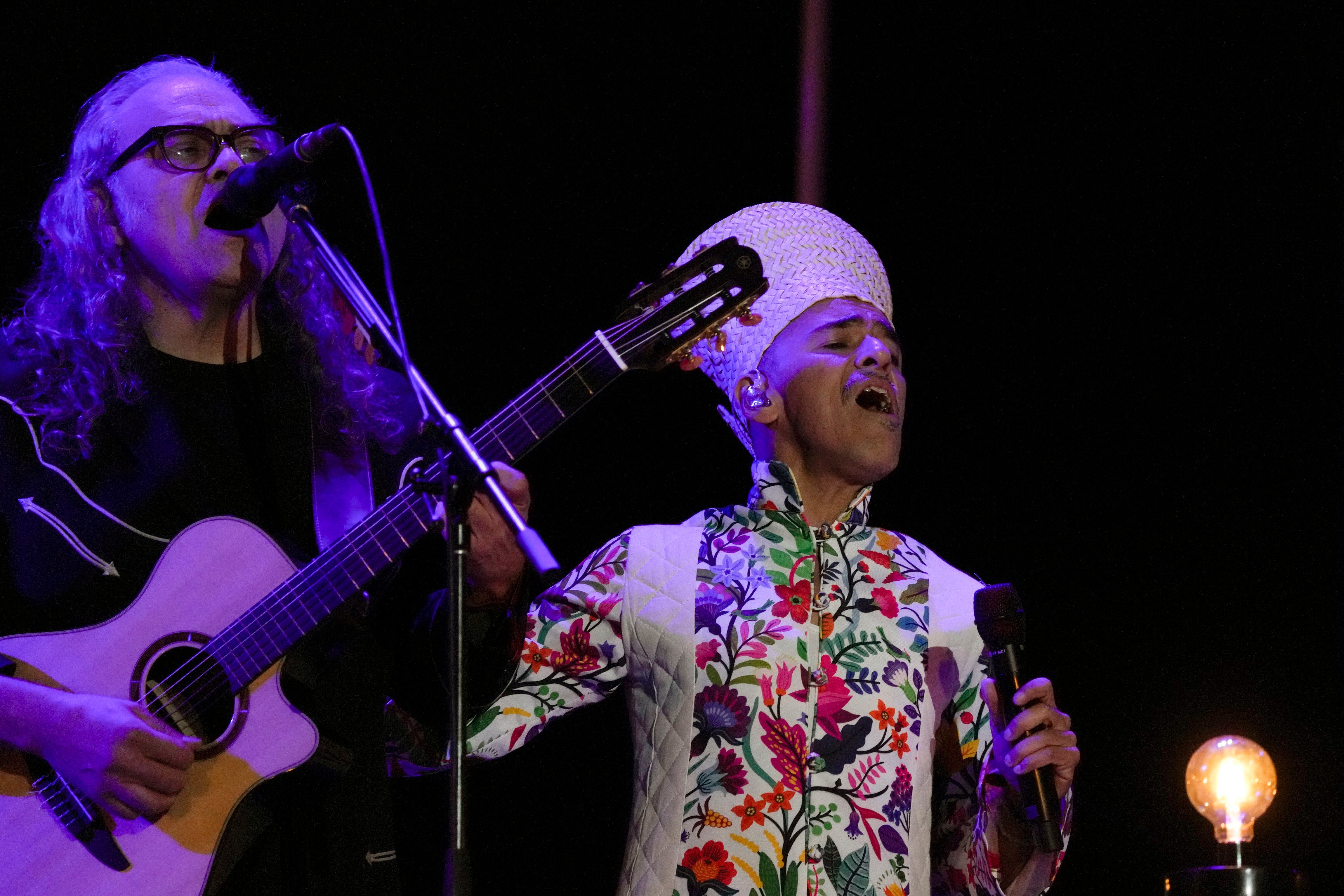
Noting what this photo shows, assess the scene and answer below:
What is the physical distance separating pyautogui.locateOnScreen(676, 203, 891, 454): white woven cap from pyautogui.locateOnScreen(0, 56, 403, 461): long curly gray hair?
75 cm

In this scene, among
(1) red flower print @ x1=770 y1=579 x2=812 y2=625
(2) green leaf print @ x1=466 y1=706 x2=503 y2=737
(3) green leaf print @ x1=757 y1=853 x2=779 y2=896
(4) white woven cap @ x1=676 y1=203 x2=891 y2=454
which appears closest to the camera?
(3) green leaf print @ x1=757 y1=853 x2=779 y2=896

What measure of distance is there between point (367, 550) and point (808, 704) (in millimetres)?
841

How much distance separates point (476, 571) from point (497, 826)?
4.18 feet

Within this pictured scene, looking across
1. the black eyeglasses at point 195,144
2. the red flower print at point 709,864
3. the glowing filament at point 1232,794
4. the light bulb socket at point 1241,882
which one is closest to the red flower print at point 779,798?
the red flower print at point 709,864

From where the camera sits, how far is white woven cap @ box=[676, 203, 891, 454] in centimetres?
284

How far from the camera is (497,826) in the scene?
3.14m

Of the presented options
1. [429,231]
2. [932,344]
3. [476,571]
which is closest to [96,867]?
[476,571]

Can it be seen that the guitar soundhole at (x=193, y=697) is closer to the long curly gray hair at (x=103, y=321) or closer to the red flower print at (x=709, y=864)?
the long curly gray hair at (x=103, y=321)

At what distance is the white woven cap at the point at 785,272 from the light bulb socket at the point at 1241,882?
4.66ft

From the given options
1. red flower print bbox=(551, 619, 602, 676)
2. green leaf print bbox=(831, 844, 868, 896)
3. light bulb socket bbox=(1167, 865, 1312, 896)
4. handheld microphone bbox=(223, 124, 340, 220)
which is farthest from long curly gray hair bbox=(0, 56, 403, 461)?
light bulb socket bbox=(1167, 865, 1312, 896)

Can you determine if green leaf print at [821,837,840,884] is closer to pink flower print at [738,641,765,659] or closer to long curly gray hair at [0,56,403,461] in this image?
pink flower print at [738,641,765,659]

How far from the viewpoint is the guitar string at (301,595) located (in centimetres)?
213

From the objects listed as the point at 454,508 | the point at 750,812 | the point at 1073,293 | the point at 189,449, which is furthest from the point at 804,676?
the point at 1073,293

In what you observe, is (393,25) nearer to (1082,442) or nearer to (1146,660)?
(1082,442)
